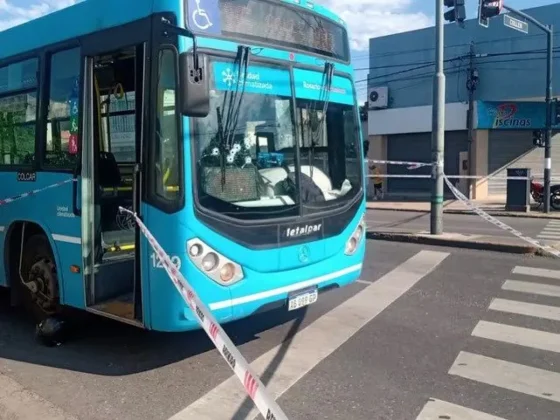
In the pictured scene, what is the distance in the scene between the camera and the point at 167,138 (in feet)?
14.1

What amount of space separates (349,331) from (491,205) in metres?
17.8

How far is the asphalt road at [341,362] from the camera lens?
4094mm

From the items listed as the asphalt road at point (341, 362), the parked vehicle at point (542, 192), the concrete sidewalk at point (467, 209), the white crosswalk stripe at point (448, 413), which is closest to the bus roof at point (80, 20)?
the asphalt road at point (341, 362)

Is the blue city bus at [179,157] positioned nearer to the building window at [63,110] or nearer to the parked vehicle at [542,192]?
the building window at [63,110]

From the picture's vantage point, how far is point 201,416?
3.94m

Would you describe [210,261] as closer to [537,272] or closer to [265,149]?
[265,149]

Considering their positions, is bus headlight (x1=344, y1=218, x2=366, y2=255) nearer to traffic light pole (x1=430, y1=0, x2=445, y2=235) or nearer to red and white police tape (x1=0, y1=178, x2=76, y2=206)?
red and white police tape (x1=0, y1=178, x2=76, y2=206)

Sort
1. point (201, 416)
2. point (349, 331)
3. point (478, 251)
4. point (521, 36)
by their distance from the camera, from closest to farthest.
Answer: point (201, 416) → point (349, 331) → point (478, 251) → point (521, 36)

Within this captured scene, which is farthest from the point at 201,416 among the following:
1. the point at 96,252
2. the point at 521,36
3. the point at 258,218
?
the point at 521,36

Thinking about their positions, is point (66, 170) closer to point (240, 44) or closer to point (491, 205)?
point (240, 44)

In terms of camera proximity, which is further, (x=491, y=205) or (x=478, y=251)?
(x=491, y=205)

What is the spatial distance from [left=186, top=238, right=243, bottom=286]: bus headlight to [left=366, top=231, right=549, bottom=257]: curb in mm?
7293

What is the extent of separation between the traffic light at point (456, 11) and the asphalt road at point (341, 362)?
719cm

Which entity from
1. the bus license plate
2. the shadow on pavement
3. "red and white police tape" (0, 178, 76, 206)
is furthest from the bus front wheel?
the bus license plate
